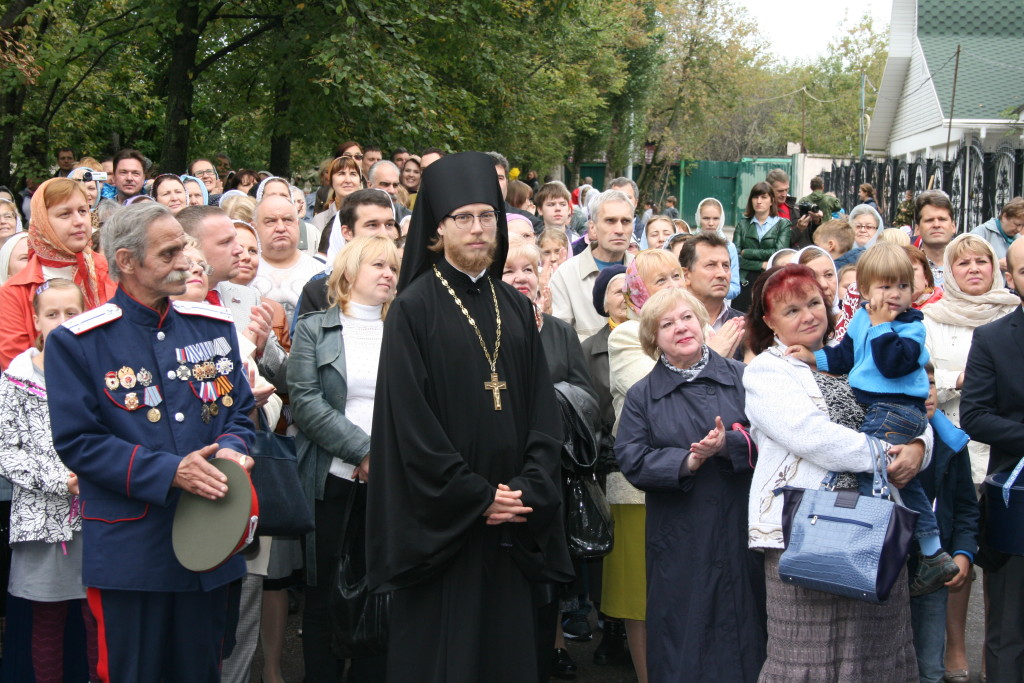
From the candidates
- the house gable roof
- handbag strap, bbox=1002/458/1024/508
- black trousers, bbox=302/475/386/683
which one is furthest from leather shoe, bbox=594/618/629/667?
the house gable roof

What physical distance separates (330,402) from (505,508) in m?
1.36

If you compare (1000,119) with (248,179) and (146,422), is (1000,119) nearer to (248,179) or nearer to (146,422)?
(248,179)

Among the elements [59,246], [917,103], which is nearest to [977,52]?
[917,103]

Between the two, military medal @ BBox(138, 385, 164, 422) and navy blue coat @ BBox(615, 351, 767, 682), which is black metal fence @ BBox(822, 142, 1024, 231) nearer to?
navy blue coat @ BBox(615, 351, 767, 682)

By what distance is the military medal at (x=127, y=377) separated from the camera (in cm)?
364

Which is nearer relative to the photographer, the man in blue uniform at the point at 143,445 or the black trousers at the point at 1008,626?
the man in blue uniform at the point at 143,445

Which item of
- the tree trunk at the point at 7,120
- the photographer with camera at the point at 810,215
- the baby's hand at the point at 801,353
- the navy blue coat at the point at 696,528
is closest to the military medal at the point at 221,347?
the navy blue coat at the point at 696,528

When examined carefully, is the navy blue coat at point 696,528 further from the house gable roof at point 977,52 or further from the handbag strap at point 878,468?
the house gable roof at point 977,52

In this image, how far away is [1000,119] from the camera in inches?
1035

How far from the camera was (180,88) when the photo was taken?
1672cm

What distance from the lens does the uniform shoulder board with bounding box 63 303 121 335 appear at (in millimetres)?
3607

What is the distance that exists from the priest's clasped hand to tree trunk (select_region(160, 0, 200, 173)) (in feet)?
45.6

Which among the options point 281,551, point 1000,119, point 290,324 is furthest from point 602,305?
point 1000,119

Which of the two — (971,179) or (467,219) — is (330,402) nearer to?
(467,219)
